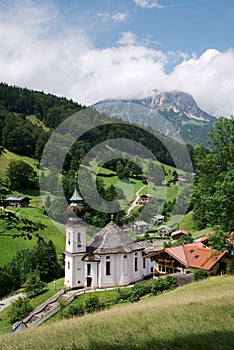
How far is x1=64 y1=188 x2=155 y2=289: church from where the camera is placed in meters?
36.9

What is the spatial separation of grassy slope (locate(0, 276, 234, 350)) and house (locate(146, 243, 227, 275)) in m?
20.1

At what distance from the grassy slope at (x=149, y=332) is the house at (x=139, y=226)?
225 ft

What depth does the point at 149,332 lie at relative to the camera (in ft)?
31.5

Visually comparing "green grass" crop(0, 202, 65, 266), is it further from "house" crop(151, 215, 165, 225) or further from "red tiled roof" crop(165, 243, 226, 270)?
"house" crop(151, 215, 165, 225)

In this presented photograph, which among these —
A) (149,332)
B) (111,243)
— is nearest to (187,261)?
(111,243)

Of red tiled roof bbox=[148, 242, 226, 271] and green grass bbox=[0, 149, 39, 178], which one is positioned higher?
green grass bbox=[0, 149, 39, 178]

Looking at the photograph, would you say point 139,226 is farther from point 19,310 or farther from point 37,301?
point 19,310

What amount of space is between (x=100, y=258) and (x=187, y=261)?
907 centimetres

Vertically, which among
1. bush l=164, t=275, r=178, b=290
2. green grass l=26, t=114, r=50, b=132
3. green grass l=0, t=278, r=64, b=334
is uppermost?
green grass l=26, t=114, r=50, b=132

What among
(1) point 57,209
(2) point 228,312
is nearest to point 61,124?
(1) point 57,209

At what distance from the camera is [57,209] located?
7425cm

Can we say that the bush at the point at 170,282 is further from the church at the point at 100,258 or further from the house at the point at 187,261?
the church at the point at 100,258

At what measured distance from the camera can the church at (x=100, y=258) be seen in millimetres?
36906

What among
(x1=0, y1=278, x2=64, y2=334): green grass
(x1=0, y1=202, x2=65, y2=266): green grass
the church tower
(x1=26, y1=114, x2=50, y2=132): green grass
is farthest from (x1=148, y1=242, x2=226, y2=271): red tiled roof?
(x1=26, y1=114, x2=50, y2=132): green grass
